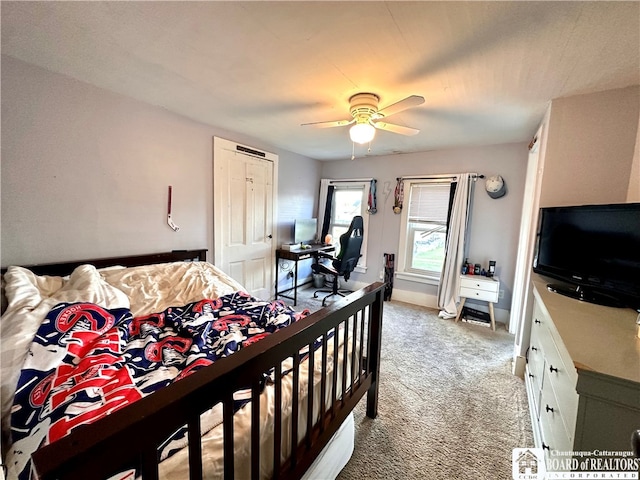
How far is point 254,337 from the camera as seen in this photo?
1.46m

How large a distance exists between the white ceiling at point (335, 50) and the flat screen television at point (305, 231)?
194 cm

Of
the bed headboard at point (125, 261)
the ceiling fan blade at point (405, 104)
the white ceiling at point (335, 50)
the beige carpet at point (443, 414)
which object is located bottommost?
the beige carpet at point (443, 414)

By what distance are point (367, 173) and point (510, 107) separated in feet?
7.38

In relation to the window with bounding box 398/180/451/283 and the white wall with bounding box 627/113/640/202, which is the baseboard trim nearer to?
the window with bounding box 398/180/451/283

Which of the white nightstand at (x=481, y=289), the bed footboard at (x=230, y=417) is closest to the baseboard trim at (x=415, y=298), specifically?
the white nightstand at (x=481, y=289)

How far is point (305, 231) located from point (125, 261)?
7.90 feet

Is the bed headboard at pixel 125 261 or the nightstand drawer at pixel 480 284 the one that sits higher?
the bed headboard at pixel 125 261

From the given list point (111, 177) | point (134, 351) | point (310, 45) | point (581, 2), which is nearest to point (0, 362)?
point (134, 351)

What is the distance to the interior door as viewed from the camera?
3080mm

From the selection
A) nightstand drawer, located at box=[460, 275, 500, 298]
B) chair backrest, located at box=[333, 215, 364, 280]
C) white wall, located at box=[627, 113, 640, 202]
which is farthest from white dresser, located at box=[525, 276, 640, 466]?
chair backrest, located at box=[333, 215, 364, 280]

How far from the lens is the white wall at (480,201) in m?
3.21

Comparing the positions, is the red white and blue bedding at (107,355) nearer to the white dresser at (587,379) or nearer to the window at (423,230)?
the white dresser at (587,379)

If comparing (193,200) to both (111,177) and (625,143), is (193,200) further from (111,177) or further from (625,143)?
(625,143)

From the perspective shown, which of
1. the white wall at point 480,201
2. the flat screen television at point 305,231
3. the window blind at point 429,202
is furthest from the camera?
the flat screen television at point 305,231
